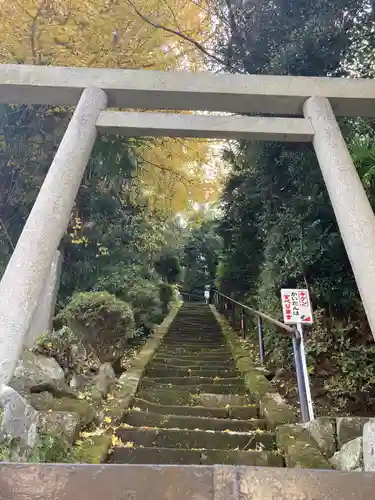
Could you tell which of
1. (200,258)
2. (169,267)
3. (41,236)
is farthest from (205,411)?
(200,258)

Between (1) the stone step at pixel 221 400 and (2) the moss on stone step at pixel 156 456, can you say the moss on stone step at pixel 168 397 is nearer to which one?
(1) the stone step at pixel 221 400

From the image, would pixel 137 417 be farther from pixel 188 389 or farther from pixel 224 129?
pixel 224 129

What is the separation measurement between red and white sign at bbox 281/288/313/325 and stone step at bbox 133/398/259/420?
3.77ft

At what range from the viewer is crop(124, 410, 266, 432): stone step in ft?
12.1

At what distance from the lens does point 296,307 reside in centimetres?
382

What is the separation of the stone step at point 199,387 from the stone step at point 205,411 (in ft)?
2.06

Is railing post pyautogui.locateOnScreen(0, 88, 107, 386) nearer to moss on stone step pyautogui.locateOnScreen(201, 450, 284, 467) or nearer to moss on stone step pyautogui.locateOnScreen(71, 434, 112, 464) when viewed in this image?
moss on stone step pyautogui.locateOnScreen(71, 434, 112, 464)

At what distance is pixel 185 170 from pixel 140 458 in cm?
623

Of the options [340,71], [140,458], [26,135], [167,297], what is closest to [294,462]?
[140,458]

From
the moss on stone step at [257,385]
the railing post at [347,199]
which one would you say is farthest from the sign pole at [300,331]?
the railing post at [347,199]

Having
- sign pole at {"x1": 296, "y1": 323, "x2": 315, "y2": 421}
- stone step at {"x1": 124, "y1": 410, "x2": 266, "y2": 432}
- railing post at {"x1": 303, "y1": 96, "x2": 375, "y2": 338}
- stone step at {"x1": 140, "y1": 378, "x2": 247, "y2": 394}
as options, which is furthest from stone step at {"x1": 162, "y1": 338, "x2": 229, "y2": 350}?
railing post at {"x1": 303, "y1": 96, "x2": 375, "y2": 338}

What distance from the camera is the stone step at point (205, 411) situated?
13.4ft

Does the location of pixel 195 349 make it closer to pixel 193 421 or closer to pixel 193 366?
pixel 193 366

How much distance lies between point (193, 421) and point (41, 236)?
227 cm
